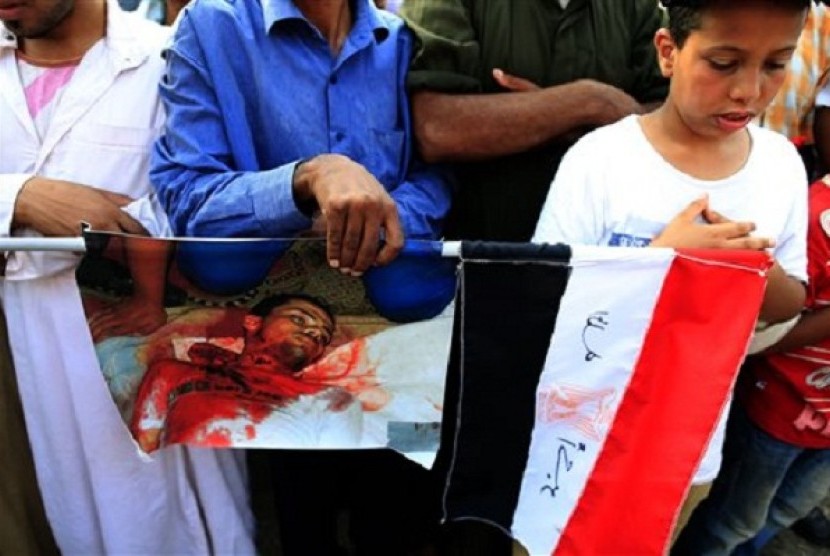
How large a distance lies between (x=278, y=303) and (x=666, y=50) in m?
0.99

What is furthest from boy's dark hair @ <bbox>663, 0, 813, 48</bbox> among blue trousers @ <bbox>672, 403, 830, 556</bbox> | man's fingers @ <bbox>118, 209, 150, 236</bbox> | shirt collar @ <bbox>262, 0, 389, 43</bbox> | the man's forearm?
man's fingers @ <bbox>118, 209, 150, 236</bbox>

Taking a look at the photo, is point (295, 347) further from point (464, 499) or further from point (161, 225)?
point (464, 499)

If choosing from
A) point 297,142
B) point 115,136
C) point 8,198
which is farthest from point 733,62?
point 8,198

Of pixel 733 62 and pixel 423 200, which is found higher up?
pixel 733 62

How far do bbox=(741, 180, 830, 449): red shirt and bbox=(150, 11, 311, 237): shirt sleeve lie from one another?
124 centimetres

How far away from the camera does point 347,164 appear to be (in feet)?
4.87

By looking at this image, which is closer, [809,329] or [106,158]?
[106,158]

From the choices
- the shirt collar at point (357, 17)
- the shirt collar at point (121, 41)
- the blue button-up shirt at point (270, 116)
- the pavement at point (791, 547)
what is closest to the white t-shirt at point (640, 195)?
the blue button-up shirt at point (270, 116)

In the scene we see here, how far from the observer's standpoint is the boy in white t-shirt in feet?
5.17

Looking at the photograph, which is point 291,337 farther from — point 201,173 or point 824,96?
point 824,96

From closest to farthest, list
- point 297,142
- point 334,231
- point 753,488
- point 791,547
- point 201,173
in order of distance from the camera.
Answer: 1. point 334,231
2. point 201,173
3. point 297,142
4. point 753,488
5. point 791,547

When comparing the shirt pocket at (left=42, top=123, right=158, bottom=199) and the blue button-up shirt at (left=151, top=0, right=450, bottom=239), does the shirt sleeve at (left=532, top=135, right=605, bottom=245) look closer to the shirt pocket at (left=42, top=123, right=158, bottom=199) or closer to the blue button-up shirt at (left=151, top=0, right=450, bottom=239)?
the blue button-up shirt at (left=151, top=0, right=450, bottom=239)

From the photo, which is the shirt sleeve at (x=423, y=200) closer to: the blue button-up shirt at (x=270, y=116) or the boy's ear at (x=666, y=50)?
the blue button-up shirt at (x=270, y=116)

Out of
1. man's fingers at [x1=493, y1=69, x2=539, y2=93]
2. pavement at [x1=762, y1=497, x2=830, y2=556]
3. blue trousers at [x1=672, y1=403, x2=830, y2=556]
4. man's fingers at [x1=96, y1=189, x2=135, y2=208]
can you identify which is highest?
man's fingers at [x1=493, y1=69, x2=539, y2=93]
